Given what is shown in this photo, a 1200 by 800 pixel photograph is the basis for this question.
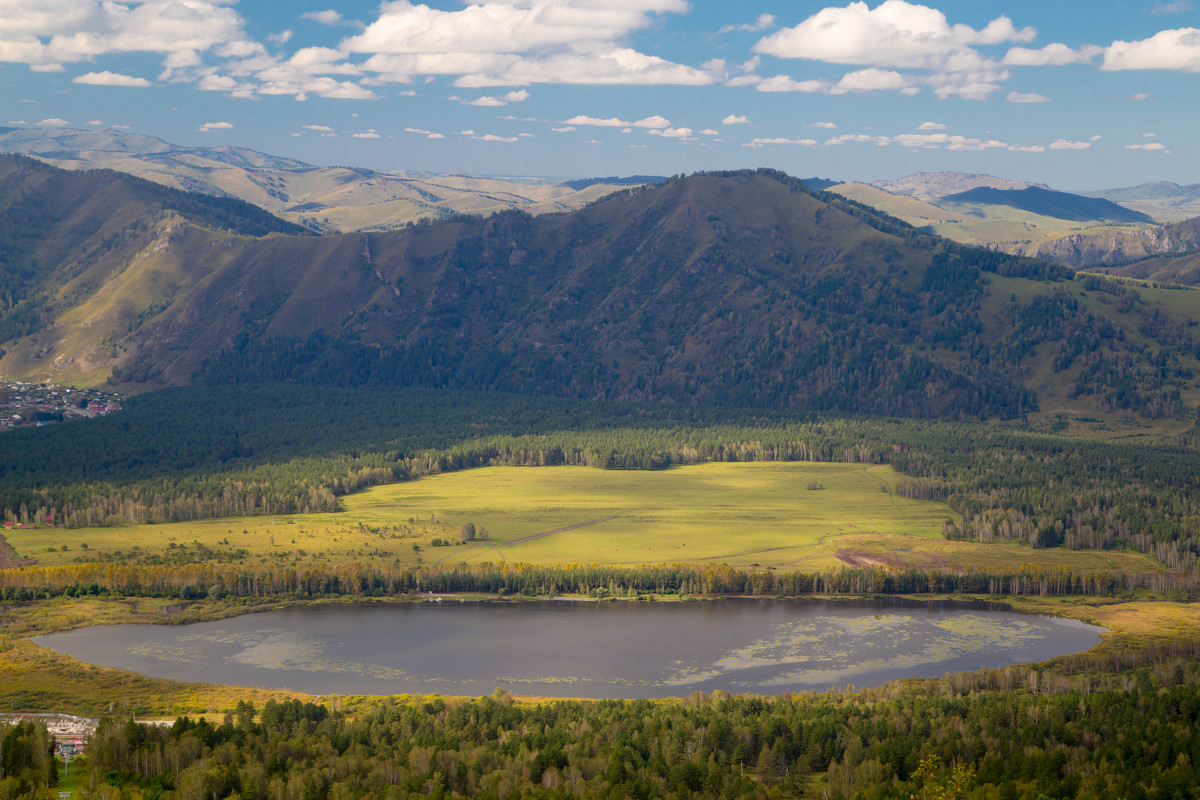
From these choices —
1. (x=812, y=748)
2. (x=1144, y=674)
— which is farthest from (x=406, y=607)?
(x=1144, y=674)

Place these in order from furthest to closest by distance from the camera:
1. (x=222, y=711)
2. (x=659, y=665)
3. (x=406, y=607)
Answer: (x=406, y=607) → (x=659, y=665) → (x=222, y=711)

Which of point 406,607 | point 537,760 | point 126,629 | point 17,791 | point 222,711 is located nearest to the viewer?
point 17,791

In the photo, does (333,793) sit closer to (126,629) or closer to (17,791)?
(17,791)

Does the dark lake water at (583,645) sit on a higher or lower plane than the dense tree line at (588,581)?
lower

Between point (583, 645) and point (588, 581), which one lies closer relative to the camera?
point (583, 645)

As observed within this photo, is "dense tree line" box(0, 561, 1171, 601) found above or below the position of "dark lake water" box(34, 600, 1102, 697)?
above

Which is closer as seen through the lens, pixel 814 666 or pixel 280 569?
pixel 814 666

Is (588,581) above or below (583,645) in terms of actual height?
above

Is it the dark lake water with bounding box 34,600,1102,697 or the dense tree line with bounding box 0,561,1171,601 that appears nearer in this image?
the dark lake water with bounding box 34,600,1102,697
